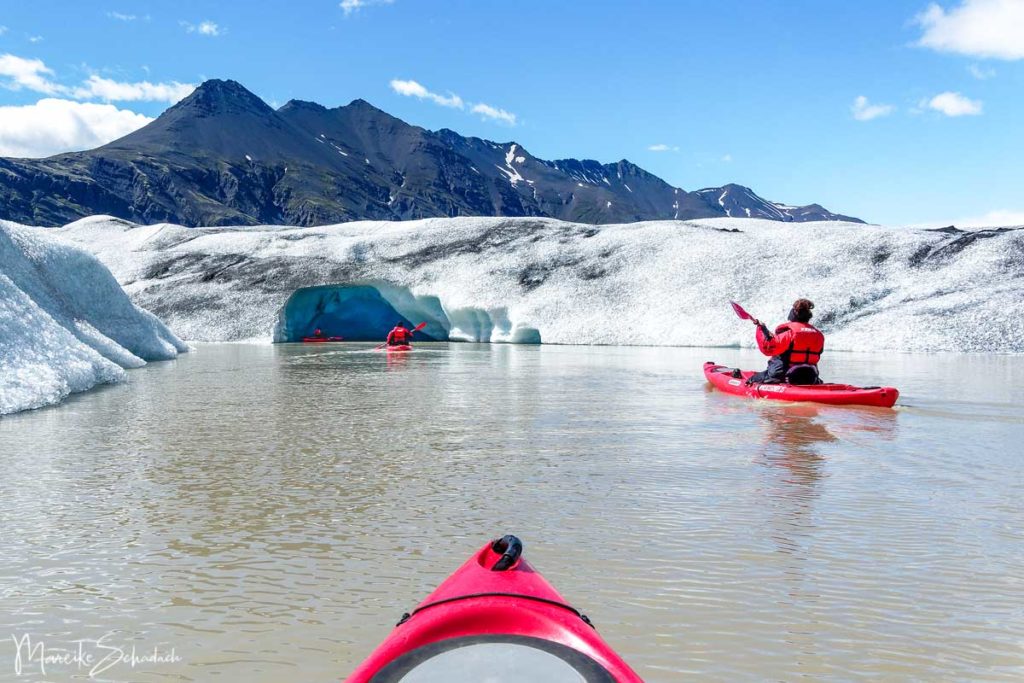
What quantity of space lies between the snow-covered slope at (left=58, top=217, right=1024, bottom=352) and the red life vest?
20.2 meters

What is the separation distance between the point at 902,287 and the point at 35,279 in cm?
3086

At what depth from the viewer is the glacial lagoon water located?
12.9 feet

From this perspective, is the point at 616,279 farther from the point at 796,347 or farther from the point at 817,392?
the point at 817,392

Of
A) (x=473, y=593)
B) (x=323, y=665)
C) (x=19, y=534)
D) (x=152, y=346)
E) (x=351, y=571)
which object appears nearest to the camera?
(x=473, y=593)

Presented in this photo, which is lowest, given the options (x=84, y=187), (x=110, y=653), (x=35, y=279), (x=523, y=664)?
(x=110, y=653)

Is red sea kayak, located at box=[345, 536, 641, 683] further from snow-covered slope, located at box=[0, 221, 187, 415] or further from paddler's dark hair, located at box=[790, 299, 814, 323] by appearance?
snow-covered slope, located at box=[0, 221, 187, 415]

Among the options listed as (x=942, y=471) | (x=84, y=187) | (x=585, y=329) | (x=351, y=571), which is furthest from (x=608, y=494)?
(x=84, y=187)

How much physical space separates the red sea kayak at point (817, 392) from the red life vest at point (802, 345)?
450 mm

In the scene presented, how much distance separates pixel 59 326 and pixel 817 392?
13530mm

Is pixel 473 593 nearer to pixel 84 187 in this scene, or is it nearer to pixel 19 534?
pixel 19 534

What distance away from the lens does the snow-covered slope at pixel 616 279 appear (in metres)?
33.2

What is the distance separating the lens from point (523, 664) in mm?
2812

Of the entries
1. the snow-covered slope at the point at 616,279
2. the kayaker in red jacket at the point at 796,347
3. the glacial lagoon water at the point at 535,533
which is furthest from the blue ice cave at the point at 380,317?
the glacial lagoon water at the point at 535,533

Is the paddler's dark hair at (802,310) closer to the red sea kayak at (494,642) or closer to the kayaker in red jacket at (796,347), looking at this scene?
the kayaker in red jacket at (796,347)
